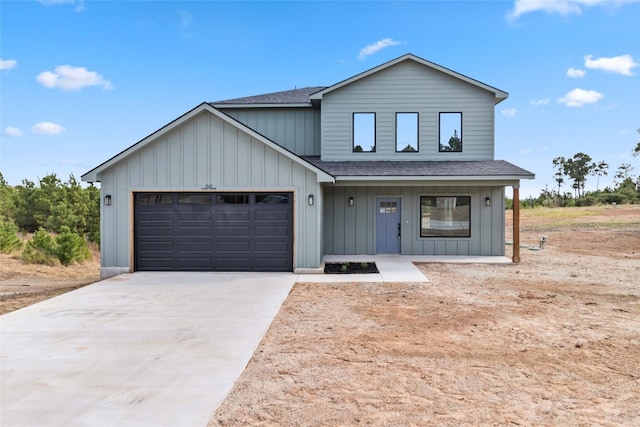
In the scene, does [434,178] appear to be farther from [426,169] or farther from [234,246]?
[234,246]

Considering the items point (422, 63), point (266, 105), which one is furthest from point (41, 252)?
point (422, 63)

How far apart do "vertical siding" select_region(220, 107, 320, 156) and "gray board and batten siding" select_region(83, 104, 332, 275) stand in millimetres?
4503

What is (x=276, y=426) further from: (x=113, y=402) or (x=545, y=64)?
(x=545, y=64)

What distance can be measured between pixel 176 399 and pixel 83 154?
845 inches

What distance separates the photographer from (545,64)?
886 inches

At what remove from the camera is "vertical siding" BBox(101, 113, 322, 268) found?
36.6 feet

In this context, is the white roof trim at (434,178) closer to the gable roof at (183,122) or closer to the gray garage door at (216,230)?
the gable roof at (183,122)

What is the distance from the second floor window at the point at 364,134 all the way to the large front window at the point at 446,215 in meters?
2.53

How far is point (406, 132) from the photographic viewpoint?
14641 millimetres

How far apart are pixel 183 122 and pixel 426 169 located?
7.29 metres

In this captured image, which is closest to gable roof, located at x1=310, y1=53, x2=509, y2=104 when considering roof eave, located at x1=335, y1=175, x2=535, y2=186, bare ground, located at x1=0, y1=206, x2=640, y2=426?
roof eave, located at x1=335, y1=175, x2=535, y2=186

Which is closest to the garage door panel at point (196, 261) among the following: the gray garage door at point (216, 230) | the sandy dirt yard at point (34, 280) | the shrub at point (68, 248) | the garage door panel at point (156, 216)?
the gray garage door at point (216, 230)

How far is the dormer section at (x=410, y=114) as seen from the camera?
14.5m

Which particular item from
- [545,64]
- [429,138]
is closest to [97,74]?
[429,138]
